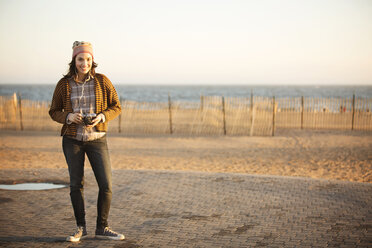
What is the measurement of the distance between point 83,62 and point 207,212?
2468 mm

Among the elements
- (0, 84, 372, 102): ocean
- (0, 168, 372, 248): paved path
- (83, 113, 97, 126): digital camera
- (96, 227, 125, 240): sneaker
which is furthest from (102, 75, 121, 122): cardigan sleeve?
(0, 84, 372, 102): ocean

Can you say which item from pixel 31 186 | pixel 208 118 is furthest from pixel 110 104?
pixel 208 118

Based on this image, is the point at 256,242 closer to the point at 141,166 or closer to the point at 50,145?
the point at 141,166

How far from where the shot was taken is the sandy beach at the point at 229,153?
9.31 m

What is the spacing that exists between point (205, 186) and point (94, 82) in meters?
3.21

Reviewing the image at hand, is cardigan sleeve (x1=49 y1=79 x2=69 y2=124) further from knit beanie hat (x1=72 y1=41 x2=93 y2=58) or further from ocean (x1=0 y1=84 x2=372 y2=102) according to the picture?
ocean (x1=0 y1=84 x2=372 y2=102)

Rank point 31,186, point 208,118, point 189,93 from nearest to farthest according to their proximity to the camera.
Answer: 1. point 31,186
2. point 208,118
3. point 189,93

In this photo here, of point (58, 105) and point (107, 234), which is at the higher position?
point (58, 105)

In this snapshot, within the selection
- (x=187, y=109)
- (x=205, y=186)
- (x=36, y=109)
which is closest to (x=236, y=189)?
(x=205, y=186)

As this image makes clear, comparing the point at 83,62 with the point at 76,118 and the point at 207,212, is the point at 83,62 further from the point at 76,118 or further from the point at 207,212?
A: the point at 207,212

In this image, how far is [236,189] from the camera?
6.04 m

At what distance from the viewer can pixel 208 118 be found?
1769cm

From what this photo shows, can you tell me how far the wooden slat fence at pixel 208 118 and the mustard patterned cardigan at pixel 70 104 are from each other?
13.1 meters

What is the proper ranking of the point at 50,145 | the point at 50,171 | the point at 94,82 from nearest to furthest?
1. the point at 94,82
2. the point at 50,171
3. the point at 50,145
